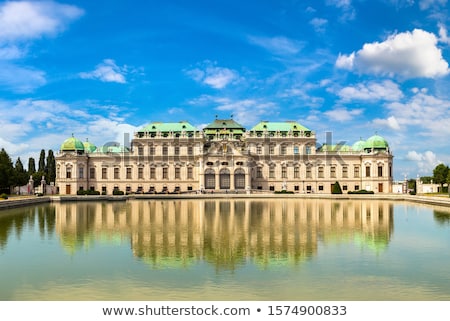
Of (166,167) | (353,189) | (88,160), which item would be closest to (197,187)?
(166,167)

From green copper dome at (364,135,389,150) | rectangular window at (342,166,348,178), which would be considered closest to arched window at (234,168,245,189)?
rectangular window at (342,166,348,178)

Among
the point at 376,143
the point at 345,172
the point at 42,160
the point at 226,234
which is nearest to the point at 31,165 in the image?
the point at 42,160

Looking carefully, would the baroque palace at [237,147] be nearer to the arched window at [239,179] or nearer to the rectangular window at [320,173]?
the rectangular window at [320,173]

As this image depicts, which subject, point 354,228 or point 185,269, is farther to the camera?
point 354,228

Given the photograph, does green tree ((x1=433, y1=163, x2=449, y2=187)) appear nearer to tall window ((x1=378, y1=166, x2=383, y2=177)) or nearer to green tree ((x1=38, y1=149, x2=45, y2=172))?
tall window ((x1=378, y1=166, x2=383, y2=177))

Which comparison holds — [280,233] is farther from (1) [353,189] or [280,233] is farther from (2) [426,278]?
(1) [353,189]

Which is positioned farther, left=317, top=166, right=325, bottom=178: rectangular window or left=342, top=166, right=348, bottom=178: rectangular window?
left=342, top=166, right=348, bottom=178: rectangular window

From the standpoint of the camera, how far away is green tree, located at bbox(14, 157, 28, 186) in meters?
83.5

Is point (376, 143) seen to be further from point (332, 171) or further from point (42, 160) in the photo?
point (42, 160)

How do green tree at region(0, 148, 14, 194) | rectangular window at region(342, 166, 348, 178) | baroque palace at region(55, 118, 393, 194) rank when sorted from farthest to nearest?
rectangular window at region(342, 166, 348, 178) → baroque palace at region(55, 118, 393, 194) → green tree at region(0, 148, 14, 194)

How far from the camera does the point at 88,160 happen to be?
295 ft

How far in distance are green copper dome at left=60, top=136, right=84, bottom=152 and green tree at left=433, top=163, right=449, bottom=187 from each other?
70.7 meters

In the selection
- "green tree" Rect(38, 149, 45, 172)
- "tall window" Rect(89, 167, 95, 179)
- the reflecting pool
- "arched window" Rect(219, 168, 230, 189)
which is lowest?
the reflecting pool
